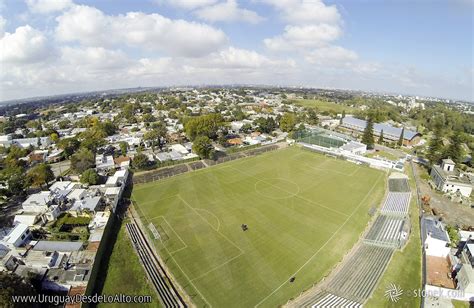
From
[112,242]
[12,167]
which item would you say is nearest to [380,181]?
[112,242]

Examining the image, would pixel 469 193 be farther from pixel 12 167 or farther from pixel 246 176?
pixel 12 167

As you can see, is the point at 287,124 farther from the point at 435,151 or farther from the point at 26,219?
the point at 26,219

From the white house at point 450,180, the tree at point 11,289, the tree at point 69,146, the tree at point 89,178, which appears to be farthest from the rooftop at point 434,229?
the tree at point 69,146

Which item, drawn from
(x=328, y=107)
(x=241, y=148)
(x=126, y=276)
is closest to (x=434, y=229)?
(x=126, y=276)

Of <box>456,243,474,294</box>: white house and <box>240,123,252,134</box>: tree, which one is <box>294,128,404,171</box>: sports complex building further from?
<box>456,243,474,294</box>: white house

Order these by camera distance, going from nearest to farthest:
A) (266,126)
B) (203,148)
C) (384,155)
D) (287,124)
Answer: (203,148)
(384,155)
(266,126)
(287,124)

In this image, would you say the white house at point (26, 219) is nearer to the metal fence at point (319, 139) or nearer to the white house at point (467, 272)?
the white house at point (467, 272)
